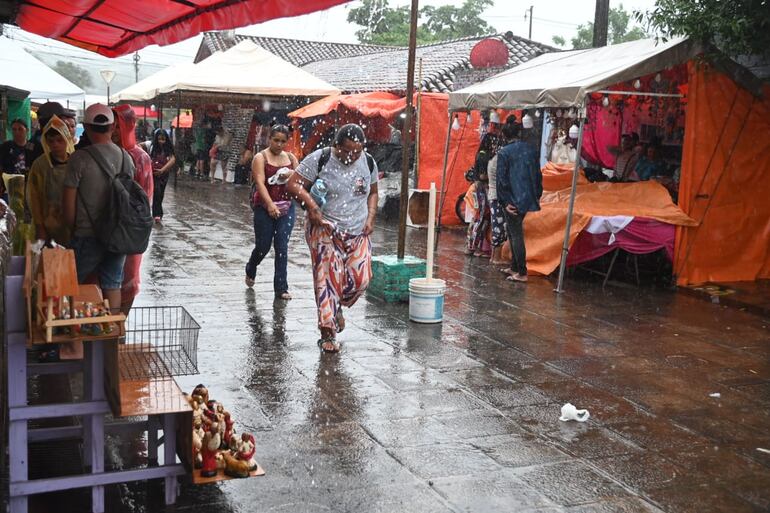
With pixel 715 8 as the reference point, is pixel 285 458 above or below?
below

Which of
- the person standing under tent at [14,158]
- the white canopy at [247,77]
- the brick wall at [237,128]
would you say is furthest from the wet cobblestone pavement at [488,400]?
the brick wall at [237,128]

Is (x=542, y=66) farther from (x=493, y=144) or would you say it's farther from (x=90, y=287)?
(x=90, y=287)

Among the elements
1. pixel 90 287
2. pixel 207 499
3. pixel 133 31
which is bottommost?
pixel 207 499

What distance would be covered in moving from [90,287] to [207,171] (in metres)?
23.6

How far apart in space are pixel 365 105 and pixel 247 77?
3.95 m

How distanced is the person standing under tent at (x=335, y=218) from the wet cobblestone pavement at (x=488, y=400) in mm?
518

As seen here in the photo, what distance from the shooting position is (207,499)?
3.84 m

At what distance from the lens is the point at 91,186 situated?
4.79 meters

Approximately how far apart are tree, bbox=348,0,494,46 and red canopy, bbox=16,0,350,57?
32.6 m

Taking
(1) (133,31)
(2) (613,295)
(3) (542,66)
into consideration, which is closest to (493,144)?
(3) (542,66)

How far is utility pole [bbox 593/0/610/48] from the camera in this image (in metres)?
16.1

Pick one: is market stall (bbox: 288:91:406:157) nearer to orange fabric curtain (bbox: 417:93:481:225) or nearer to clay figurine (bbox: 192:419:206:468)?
orange fabric curtain (bbox: 417:93:481:225)

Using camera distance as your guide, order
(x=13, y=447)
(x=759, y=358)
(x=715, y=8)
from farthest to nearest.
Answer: (x=715, y=8)
(x=759, y=358)
(x=13, y=447)

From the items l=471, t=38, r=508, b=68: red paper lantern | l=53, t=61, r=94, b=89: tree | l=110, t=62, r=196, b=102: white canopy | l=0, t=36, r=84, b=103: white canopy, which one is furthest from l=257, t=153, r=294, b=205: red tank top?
l=53, t=61, r=94, b=89: tree
